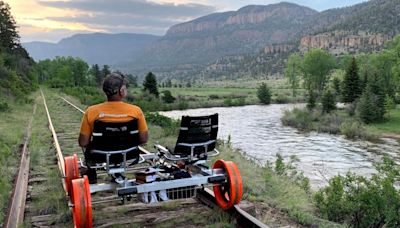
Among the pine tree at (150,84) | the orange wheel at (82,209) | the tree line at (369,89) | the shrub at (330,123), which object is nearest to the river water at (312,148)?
the shrub at (330,123)

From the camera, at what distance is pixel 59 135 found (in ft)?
48.0

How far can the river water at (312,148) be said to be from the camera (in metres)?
22.6

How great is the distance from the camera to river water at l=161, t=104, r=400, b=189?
22.6 metres

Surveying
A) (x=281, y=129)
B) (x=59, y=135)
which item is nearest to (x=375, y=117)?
(x=281, y=129)

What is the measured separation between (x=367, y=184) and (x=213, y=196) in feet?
11.1

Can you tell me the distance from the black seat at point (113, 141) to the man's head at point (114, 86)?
0.39 metres

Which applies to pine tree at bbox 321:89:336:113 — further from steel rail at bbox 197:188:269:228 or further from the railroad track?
the railroad track

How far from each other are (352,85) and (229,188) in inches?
2203

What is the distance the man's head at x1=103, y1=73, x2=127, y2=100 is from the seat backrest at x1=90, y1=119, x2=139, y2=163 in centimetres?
39

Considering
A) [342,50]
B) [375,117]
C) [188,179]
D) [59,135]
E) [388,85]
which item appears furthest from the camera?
[342,50]

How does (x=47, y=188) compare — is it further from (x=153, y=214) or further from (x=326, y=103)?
(x=326, y=103)

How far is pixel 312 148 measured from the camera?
1218 inches

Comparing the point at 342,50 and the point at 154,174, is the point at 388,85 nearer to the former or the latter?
the point at 154,174

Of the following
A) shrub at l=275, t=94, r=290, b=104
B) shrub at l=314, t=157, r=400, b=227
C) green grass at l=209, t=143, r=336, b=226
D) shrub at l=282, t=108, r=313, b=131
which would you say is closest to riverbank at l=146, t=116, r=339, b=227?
green grass at l=209, t=143, r=336, b=226
